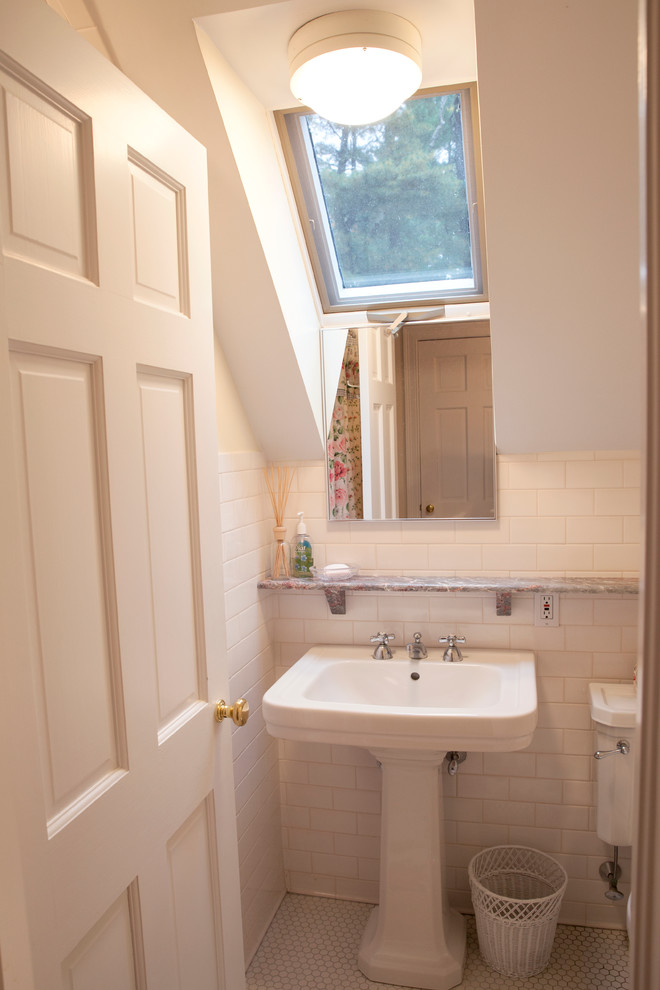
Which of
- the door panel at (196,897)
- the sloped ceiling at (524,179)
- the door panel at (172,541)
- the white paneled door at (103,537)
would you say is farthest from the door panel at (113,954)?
the sloped ceiling at (524,179)

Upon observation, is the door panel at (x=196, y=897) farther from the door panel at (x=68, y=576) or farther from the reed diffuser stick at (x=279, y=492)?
the reed diffuser stick at (x=279, y=492)

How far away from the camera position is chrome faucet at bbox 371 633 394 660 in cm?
234

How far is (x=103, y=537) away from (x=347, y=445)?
149 cm

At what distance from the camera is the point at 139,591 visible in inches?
45.8

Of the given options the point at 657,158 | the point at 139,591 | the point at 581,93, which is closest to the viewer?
the point at 657,158

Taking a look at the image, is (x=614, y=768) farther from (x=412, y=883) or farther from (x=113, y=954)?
(x=113, y=954)

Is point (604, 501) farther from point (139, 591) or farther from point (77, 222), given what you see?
point (77, 222)

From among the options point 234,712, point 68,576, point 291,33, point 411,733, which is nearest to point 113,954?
point 234,712

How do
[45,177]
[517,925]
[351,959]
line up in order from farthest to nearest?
1. [351,959]
2. [517,925]
3. [45,177]

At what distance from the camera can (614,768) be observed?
213 centimetres

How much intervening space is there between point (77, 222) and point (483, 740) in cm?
149

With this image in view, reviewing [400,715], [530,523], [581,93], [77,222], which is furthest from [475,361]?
[77,222]

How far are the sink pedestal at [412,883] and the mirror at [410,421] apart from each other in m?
0.81

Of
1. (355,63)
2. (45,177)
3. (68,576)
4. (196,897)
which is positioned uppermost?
(355,63)
